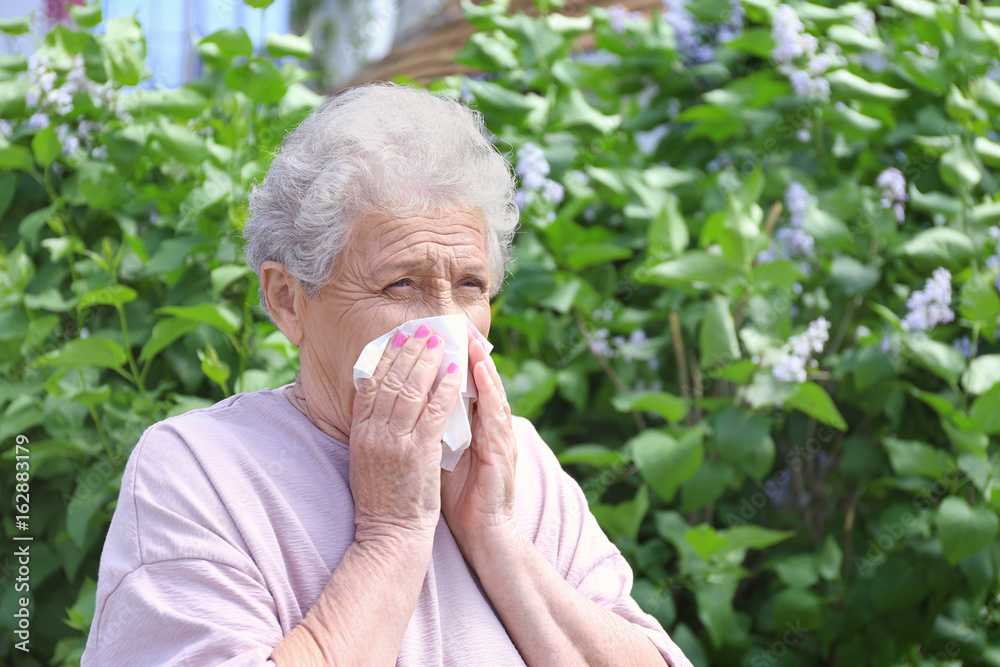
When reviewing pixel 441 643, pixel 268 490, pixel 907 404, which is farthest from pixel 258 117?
pixel 907 404

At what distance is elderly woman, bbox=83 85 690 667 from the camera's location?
136 cm

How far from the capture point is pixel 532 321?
2.88m

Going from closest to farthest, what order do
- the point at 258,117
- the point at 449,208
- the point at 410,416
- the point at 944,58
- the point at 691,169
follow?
the point at 410,416
the point at 449,208
the point at 258,117
the point at 944,58
the point at 691,169

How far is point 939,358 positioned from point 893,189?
0.68 m

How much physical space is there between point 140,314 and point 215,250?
31 centimetres

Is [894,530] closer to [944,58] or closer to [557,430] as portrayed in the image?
[557,430]

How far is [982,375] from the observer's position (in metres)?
2.61

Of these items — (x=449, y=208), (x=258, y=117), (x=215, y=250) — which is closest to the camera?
(x=449, y=208)

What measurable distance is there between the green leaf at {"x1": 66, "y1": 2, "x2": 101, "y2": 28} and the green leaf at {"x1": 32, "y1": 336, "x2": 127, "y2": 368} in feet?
3.54

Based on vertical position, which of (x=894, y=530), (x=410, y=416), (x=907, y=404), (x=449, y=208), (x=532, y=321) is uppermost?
(x=449, y=208)

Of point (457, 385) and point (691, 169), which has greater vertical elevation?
point (457, 385)

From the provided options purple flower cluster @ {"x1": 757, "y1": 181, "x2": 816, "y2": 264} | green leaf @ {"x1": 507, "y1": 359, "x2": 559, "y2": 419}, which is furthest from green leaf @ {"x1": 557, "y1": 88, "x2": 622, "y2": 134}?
green leaf @ {"x1": 507, "y1": 359, "x2": 559, "y2": 419}

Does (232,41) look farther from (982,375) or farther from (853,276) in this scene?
(982,375)

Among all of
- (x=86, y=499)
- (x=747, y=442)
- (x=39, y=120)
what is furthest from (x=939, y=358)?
(x=39, y=120)
